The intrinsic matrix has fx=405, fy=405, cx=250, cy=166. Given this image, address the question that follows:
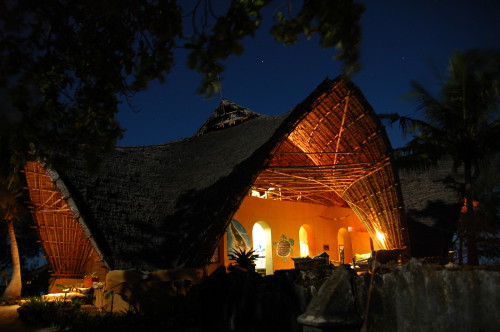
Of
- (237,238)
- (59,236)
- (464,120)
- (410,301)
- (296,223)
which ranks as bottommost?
(410,301)

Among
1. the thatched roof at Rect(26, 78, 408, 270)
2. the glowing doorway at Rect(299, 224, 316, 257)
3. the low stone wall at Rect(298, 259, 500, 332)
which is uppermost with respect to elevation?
the thatched roof at Rect(26, 78, 408, 270)

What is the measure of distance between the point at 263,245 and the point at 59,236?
29.8ft

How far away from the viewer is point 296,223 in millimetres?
20531

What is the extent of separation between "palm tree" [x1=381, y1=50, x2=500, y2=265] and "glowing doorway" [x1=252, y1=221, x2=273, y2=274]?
7.77 meters

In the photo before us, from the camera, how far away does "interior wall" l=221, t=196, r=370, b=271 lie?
1833 cm

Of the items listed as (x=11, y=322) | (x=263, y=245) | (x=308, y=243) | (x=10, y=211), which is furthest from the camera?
(x=308, y=243)

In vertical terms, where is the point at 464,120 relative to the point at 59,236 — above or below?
above

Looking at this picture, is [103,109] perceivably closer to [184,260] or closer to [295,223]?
[184,260]

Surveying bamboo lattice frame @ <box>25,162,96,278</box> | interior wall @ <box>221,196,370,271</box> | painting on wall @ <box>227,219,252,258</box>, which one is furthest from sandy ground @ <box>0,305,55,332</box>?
painting on wall @ <box>227,219,252,258</box>

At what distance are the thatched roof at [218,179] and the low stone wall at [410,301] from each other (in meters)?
6.49

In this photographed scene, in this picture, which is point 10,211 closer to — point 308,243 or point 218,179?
point 218,179

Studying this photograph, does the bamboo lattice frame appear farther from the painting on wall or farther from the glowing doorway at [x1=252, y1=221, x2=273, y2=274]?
the glowing doorway at [x1=252, y1=221, x2=273, y2=274]

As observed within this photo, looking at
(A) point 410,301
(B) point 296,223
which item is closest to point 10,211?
(B) point 296,223

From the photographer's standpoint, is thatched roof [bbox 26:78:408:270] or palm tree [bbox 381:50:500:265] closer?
thatched roof [bbox 26:78:408:270]
